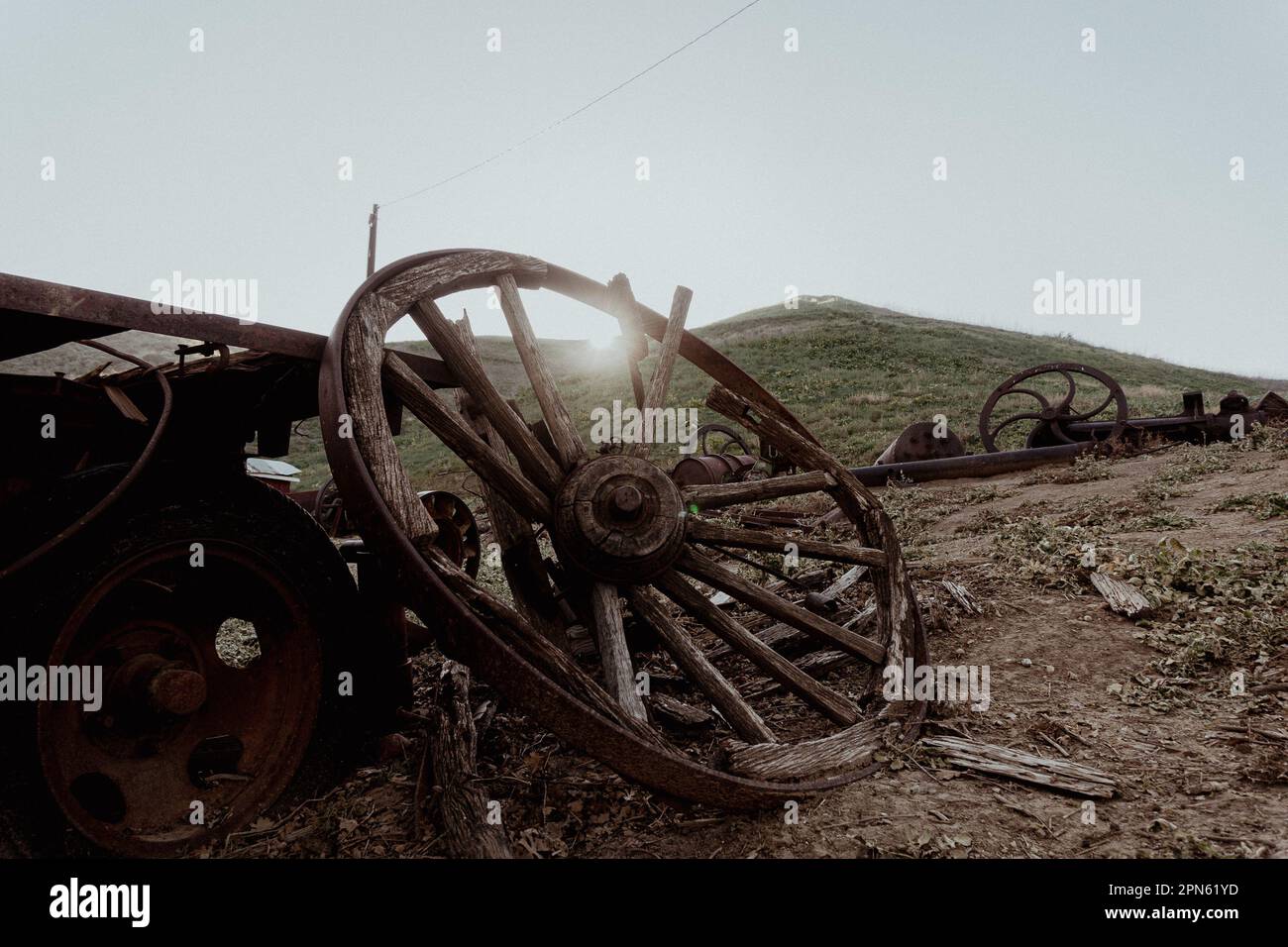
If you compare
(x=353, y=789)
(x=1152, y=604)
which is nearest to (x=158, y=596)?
(x=353, y=789)

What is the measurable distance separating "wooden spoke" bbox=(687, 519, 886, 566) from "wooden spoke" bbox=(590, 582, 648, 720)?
481mm

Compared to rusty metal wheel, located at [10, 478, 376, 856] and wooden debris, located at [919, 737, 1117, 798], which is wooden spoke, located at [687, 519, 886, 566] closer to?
wooden debris, located at [919, 737, 1117, 798]

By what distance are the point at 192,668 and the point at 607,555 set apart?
1.66 metres

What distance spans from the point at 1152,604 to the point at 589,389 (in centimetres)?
2636

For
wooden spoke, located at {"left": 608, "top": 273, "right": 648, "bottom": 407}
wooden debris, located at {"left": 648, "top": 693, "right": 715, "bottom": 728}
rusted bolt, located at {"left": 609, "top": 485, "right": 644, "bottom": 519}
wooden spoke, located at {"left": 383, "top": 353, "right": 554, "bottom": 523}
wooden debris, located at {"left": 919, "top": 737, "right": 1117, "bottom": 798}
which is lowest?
wooden debris, located at {"left": 648, "top": 693, "right": 715, "bottom": 728}

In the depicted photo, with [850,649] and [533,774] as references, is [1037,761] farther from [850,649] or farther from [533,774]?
[533,774]

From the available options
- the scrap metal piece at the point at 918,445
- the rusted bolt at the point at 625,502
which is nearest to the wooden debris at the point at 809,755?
the rusted bolt at the point at 625,502

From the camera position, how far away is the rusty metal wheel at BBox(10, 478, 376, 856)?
2.43 meters

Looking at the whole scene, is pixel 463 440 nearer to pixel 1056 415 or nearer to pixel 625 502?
pixel 625 502

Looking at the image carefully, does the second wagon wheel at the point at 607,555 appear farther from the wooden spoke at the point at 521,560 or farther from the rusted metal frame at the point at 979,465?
the rusted metal frame at the point at 979,465

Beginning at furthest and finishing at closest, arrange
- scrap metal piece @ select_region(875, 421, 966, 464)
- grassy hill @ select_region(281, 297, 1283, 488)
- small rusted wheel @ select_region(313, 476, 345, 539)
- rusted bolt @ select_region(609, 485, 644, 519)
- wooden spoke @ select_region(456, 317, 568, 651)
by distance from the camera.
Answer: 1. grassy hill @ select_region(281, 297, 1283, 488)
2. small rusted wheel @ select_region(313, 476, 345, 539)
3. scrap metal piece @ select_region(875, 421, 966, 464)
4. wooden spoke @ select_region(456, 317, 568, 651)
5. rusted bolt @ select_region(609, 485, 644, 519)

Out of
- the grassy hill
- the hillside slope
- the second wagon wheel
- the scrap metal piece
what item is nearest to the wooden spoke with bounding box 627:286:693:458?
the second wagon wheel

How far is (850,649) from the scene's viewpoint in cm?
350

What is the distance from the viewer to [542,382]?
137 inches
